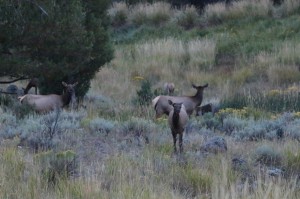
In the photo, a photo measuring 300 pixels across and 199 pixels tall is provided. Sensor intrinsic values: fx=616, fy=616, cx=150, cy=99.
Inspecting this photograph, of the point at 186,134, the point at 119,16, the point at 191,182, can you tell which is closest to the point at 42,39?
the point at 186,134

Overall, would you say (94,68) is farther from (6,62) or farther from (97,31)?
(6,62)

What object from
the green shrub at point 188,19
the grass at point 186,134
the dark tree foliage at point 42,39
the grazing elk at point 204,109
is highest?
the green shrub at point 188,19

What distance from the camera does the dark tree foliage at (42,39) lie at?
12.1m

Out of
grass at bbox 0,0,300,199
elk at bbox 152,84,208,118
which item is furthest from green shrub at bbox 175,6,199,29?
elk at bbox 152,84,208,118

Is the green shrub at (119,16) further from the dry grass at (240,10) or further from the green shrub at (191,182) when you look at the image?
the green shrub at (191,182)

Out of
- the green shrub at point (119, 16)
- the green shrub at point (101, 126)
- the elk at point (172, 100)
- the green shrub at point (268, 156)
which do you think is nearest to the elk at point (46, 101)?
the elk at point (172, 100)

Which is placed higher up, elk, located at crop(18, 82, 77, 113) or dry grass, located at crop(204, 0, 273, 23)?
dry grass, located at crop(204, 0, 273, 23)

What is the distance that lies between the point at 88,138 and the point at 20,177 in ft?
9.37

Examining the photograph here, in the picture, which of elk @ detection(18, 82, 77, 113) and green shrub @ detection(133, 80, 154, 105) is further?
green shrub @ detection(133, 80, 154, 105)

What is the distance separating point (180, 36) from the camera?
26.3m

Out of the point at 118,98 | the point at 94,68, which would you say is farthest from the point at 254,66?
the point at 94,68

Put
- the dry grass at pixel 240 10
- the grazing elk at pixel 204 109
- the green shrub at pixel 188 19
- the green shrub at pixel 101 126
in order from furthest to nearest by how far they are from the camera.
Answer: the green shrub at pixel 188 19 → the dry grass at pixel 240 10 → the grazing elk at pixel 204 109 → the green shrub at pixel 101 126

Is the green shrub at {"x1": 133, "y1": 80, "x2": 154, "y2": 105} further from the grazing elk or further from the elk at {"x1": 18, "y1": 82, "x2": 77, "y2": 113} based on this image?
the elk at {"x1": 18, "y1": 82, "x2": 77, "y2": 113}

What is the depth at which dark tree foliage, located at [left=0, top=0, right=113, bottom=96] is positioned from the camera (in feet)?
39.8
